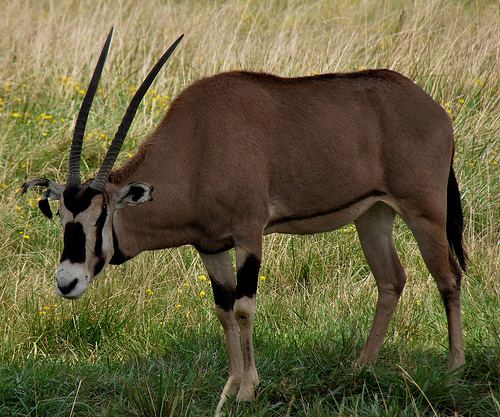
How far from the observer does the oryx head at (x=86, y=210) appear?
516 cm

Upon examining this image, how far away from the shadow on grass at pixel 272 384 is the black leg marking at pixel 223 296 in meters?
0.31

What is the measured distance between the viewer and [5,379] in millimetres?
5414

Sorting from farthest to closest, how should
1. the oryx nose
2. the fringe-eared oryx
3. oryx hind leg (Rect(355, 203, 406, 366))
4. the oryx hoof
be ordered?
1. oryx hind leg (Rect(355, 203, 406, 366))
2. the oryx hoof
3. the fringe-eared oryx
4. the oryx nose

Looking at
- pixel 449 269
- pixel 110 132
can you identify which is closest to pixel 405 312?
pixel 449 269

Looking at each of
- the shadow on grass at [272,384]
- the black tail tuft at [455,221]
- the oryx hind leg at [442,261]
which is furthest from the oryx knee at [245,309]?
the black tail tuft at [455,221]

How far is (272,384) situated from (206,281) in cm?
177

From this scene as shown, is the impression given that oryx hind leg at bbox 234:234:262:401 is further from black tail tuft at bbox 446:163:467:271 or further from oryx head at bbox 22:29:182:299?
black tail tuft at bbox 446:163:467:271

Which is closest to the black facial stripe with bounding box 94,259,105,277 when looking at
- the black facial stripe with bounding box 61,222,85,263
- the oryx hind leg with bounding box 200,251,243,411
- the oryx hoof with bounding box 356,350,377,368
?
the black facial stripe with bounding box 61,222,85,263

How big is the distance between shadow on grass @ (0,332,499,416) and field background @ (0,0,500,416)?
13 millimetres

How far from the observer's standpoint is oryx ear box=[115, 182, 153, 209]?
5285 millimetres

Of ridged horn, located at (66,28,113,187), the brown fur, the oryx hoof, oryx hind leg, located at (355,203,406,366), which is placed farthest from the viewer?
oryx hind leg, located at (355,203,406,366)

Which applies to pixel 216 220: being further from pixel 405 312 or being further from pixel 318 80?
pixel 405 312

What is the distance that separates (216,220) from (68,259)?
2.84ft

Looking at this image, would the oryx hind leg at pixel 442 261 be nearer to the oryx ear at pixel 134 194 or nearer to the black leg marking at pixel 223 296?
the black leg marking at pixel 223 296
